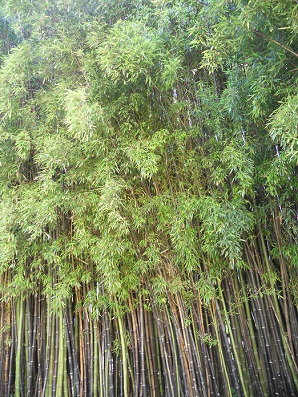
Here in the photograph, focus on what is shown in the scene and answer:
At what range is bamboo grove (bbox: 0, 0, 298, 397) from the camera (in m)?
2.70

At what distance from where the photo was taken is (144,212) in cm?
299

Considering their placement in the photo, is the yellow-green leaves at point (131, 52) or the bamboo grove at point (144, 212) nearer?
the yellow-green leaves at point (131, 52)

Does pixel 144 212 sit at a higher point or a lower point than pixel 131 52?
lower

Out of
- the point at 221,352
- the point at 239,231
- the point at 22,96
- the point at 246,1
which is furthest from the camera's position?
the point at 22,96

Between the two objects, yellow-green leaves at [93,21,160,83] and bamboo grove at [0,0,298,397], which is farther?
bamboo grove at [0,0,298,397]

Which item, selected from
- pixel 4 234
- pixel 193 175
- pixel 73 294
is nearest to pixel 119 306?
pixel 73 294

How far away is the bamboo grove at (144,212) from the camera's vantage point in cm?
270

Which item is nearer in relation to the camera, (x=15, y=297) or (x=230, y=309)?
(x=230, y=309)

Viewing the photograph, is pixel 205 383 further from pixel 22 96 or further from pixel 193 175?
pixel 22 96

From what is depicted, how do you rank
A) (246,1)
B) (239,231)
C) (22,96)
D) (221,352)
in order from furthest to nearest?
(22,96), (221,352), (239,231), (246,1)

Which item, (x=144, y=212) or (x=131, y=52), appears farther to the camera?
(x=144, y=212)

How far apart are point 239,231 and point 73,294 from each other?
1887 millimetres

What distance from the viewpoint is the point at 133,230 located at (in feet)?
10.1

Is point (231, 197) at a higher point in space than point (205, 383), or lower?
higher
